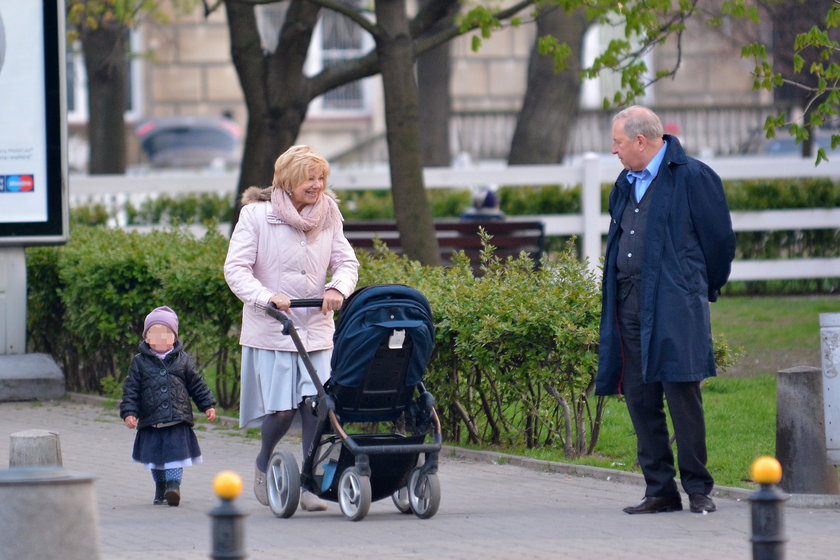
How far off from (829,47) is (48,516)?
6.31 m

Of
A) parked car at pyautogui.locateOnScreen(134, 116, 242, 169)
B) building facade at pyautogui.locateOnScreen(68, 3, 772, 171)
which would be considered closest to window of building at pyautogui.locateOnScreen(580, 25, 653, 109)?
building facade at pyautogui.locateOnScreen(68, 3, 772, 171)

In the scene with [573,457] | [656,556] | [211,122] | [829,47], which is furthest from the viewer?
[211,122]

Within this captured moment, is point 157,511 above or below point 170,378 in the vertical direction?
below

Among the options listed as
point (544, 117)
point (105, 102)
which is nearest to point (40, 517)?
point (544, 117)

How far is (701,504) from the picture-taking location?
750 cm

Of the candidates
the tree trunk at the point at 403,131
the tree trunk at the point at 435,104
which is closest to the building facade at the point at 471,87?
the tree trunk at the point at 435,104

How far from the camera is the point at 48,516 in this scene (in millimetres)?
5203

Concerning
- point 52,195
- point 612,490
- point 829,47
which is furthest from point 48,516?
point 52,195

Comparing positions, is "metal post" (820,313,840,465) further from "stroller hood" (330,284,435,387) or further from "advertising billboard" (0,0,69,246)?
"advertising billboard" (0,0,69,246)

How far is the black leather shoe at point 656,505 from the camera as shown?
7512mm

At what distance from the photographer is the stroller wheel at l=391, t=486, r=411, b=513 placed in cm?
759

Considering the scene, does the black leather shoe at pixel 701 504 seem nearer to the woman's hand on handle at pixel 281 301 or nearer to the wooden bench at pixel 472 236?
the woman's hand on handle at pixel 281 301

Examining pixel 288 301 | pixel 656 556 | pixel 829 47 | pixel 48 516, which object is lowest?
pixel 656 556

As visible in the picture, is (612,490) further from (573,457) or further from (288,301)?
(288,301)
